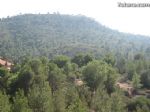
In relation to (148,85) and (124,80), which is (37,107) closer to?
(148,85)

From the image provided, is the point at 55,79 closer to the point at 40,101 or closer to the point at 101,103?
the point at 101,103

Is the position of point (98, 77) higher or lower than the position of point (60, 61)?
higher

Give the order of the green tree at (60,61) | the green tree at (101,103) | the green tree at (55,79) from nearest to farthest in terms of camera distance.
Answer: the green tree at (101,103) → the green tree at (55,79) → the green tree at (60,61)

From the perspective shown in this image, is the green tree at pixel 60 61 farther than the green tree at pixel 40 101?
Yes

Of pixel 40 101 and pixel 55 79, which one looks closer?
pixel 40 101

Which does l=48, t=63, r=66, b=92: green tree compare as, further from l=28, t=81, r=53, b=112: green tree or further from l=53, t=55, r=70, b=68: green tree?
l=53, t=55, r=70, b=68: green tree

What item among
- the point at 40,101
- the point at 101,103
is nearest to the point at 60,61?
the point at 101,103

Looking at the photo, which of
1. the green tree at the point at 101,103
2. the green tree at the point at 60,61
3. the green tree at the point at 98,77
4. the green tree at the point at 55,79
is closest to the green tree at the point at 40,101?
the green tree at the point at 101,103

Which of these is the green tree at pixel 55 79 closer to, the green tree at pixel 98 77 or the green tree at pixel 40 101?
the green tree at pixel 98 77

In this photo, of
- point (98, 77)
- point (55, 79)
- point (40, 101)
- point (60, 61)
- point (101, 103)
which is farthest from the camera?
point (60, 61)

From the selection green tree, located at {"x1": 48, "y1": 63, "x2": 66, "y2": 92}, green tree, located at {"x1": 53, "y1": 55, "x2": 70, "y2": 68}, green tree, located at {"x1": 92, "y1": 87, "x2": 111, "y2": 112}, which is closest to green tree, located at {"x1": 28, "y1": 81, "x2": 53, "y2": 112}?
green tree, located at {"x1": 92, "y1": 87, "x2": 111, "y2": 112}

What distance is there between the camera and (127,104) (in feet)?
240

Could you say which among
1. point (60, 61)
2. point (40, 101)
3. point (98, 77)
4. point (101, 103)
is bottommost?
point (60, 61)

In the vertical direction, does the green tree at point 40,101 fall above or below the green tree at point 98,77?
above
